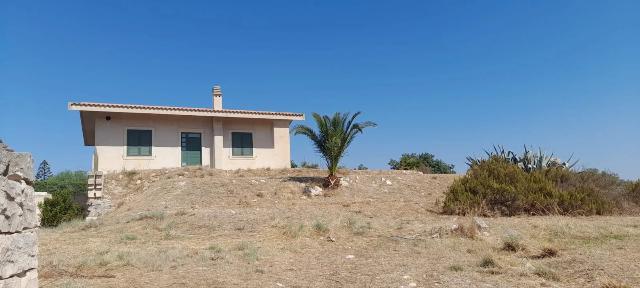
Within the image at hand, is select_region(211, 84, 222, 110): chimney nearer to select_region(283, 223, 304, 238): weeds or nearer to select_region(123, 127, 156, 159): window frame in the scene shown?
select_region(123, 127, 156, 159): window frame

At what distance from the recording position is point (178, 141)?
2352cm

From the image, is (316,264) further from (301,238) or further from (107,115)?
(107,115)

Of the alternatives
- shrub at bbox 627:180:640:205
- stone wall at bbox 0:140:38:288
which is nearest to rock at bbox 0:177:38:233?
stone wall at bbox 0:140:38:288

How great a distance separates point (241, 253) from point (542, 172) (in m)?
10.6

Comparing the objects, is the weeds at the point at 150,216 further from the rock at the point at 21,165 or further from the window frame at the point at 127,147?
the window frame at the point at 127,147

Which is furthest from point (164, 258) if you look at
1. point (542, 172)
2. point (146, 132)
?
point (146, 132)

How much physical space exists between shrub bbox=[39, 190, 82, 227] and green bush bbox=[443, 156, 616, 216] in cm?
1368

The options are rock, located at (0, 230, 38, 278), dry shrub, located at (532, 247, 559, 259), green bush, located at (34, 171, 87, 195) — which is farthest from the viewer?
green bush, located at (34, 171, 87, 195)

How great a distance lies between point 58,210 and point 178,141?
725 cm

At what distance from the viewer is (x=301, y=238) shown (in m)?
9.47

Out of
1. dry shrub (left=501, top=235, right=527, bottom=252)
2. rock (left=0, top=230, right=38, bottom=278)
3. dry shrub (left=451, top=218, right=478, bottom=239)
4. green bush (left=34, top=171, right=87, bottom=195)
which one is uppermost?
green bush (left=34, top=171, right=87, bottom=195)

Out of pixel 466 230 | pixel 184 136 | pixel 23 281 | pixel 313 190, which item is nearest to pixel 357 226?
pixel 466 230

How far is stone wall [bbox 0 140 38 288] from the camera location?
386 cm

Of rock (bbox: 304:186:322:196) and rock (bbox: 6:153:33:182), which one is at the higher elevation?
rock (bbox: 6:153:33:182)
